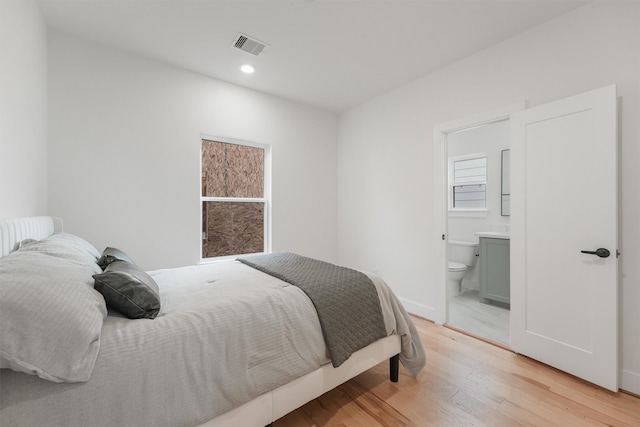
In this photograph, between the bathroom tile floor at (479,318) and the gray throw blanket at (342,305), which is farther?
the bathroom tile floor at (479,318)

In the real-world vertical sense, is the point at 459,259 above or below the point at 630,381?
above

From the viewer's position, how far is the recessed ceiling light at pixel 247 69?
2.83 meters

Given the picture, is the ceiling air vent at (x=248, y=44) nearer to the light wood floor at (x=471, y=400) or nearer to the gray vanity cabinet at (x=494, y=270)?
the light wood floor at (x=471, y=400)

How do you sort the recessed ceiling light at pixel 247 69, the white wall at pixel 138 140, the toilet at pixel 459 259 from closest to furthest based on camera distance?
the white wall at pixel 138 140 < the recessed ceiling light at pixel 247 69 < the toilet at pixel 459 259

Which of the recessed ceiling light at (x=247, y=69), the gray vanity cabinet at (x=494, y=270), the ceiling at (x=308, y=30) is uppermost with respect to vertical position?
the ceiling at (x=308, y=30)

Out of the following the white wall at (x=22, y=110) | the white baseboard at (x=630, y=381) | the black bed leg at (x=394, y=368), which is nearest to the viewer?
the white wall at (x=22, y=110)

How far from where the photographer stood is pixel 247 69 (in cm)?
289

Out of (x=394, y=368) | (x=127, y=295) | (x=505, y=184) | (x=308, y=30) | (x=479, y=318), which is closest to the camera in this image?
(x=127, y=295)

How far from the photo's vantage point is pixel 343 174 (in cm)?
416

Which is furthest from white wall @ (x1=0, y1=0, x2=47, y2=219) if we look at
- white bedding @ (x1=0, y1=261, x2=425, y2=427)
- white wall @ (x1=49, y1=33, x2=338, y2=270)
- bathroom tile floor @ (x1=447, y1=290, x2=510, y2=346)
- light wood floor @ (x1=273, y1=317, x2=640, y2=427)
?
bathroom tile floor @ (x1=447, y1=290, x2=510, y2=346)

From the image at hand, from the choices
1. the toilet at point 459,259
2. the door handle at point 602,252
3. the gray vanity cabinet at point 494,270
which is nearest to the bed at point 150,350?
the door handle at point 602,252

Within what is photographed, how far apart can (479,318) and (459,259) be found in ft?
3.65

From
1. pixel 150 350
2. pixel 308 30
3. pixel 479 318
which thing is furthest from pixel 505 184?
pixel 150 350

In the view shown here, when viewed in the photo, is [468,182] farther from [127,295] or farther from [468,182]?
[127,295]
